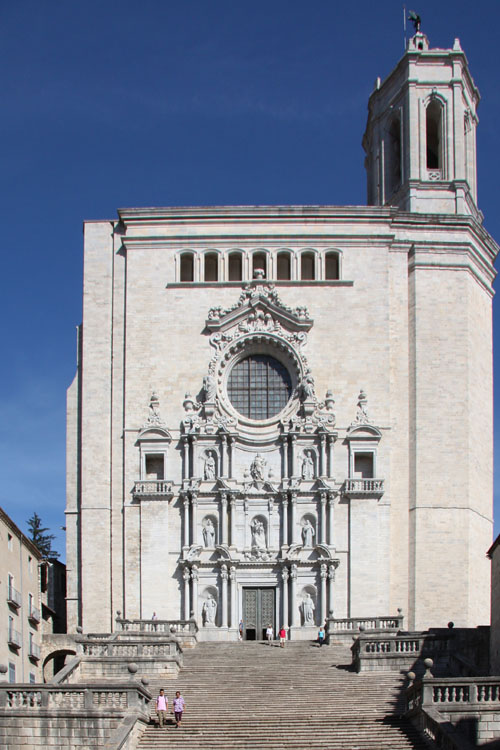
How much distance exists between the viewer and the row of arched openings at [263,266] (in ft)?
148

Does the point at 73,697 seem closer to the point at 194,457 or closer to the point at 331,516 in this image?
the point at 194,457

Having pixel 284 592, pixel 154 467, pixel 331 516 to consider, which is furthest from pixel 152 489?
pixel 331 516

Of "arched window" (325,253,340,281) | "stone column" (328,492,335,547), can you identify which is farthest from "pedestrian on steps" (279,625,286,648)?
"arched window" (325,253,340,281)

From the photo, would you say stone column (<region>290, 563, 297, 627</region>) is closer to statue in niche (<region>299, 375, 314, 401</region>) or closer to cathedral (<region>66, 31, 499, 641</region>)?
cathedral (<region>66, 31, 499, 641</region>)

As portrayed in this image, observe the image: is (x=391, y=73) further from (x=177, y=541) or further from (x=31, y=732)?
(x=31, y=732)

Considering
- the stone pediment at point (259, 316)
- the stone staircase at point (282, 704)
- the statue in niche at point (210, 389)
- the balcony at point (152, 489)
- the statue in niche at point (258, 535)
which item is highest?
the stone pediment at point (259, 316)

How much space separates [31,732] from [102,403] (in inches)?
662

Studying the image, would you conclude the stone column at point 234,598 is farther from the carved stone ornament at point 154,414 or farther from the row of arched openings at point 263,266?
the row of arched openings at point 263,266

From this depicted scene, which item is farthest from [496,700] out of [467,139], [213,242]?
[467,139]

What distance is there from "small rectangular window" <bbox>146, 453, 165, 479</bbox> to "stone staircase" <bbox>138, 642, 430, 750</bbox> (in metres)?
8.40

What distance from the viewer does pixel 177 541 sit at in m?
42.6

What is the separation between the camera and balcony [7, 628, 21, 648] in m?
38.5

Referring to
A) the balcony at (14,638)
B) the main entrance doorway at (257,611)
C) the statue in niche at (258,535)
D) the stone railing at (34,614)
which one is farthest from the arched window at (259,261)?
the balcony at (14,638)

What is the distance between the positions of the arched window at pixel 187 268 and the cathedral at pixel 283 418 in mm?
174
